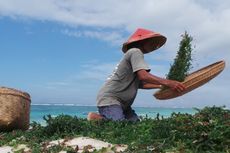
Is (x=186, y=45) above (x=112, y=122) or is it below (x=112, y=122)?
above

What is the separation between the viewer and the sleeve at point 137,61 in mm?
9734

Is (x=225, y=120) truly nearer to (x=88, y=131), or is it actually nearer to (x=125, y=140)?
(x=125, y=140)

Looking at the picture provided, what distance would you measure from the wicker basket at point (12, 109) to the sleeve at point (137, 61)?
3538 millimetres

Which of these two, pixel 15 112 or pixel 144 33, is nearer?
pixel 144 33

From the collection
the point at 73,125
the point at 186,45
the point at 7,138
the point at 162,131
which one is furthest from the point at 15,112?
the point at 162,131

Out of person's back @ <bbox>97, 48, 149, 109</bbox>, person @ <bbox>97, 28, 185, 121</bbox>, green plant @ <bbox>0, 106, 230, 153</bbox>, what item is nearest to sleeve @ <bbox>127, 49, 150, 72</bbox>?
person @ <bbox>97, 28, 185, 121</bbox>

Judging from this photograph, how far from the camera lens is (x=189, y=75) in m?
10.5

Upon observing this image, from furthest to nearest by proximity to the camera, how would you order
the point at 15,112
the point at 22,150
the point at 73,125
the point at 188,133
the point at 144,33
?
the point at 15,112, the point at 144,33, the point at 73,125, the point at 22,150, the point at 188,133

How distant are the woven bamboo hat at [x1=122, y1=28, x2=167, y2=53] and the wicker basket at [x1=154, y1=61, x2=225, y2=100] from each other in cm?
84

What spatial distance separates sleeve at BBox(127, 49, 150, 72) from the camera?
31.9ft

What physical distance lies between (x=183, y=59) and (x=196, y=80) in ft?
2.09

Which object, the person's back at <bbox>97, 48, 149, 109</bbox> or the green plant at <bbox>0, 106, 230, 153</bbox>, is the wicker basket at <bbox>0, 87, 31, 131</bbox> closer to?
the green plant at <bbox>0, 106, 230, 153</bbox>

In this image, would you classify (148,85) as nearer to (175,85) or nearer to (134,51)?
(134,51)

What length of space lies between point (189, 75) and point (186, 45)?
55cm
